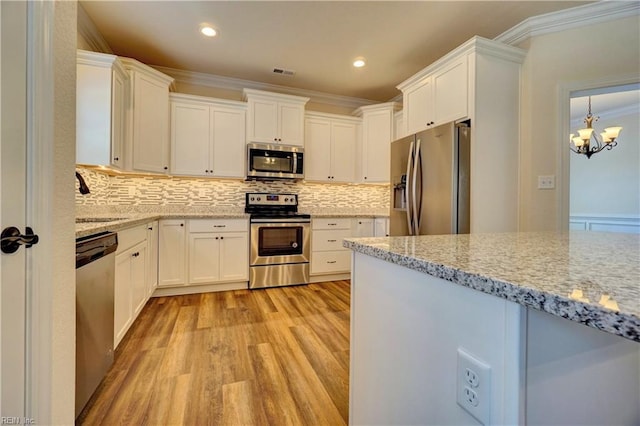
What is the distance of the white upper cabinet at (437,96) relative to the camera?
8.15ft

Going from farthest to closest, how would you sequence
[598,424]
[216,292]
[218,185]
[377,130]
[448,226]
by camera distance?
[377,130]
[218,185]
[216,292]
[448,226]
[598,424]

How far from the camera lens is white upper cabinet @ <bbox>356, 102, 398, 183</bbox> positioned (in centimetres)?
406

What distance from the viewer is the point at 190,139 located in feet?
11.1

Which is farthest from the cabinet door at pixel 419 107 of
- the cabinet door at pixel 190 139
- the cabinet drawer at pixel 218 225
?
the cabinet door at pixel 190 139

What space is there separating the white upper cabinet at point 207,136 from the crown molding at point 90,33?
72 centimetres

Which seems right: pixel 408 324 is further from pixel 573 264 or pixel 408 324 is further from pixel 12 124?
pixel 12 124

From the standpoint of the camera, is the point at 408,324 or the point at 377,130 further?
the point at 377,130

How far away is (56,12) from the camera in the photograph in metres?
0.87

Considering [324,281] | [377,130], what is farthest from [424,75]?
[324,281]

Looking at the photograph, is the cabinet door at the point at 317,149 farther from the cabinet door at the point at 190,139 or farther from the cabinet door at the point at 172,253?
the cabinet door at the point at 172,253

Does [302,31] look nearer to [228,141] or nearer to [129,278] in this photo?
[228,141]

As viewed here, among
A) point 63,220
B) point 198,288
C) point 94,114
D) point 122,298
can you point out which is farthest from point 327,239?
point 63,220

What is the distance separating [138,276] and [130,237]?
0.41 metres

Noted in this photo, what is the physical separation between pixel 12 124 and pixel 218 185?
3.09 metres
